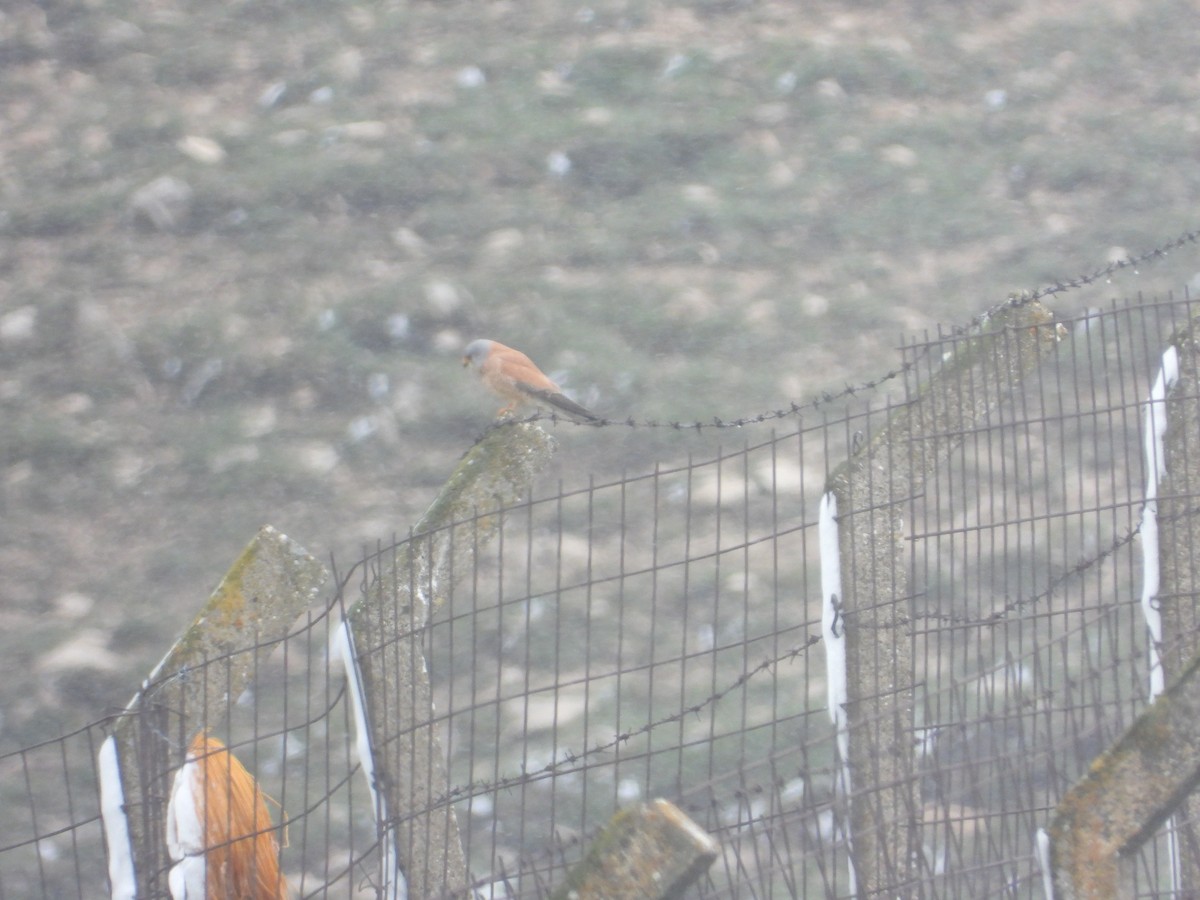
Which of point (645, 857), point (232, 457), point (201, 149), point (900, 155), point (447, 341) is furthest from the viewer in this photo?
point (900, 155)

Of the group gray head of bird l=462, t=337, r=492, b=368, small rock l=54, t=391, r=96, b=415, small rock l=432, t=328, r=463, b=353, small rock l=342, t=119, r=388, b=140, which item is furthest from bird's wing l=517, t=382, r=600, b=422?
small rock l=342, t=119, r=388, b=140

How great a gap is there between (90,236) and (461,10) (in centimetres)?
254

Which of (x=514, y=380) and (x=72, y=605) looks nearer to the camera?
(x=514, y=380)

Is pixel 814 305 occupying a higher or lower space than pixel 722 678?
higher

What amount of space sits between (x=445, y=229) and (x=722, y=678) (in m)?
2.73

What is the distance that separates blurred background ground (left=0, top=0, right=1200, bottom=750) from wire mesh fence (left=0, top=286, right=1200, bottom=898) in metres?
0.44

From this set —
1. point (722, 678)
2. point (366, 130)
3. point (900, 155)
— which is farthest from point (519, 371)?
point (900, 155)

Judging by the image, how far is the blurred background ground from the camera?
5.95 meters

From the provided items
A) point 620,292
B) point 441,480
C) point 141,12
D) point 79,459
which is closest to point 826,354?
point 620,292

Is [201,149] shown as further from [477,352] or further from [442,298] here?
[477,352]

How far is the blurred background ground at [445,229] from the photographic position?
19.5 ft

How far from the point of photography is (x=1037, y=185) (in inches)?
304

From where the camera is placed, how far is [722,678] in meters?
5.63

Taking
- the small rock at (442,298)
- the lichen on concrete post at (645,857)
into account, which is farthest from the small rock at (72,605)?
the lichen on concrete post at (645,857)
